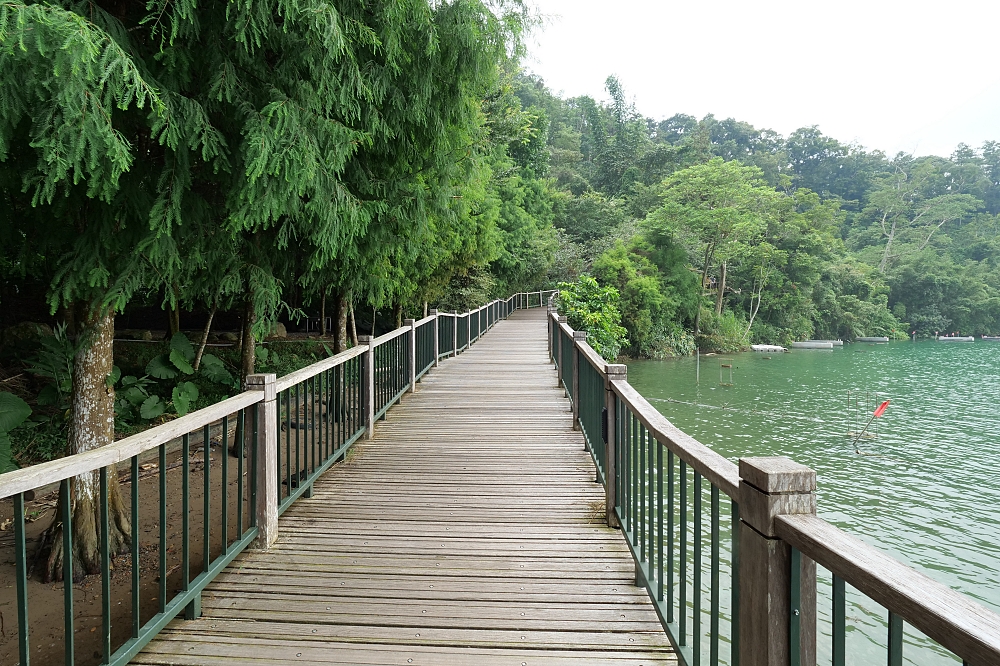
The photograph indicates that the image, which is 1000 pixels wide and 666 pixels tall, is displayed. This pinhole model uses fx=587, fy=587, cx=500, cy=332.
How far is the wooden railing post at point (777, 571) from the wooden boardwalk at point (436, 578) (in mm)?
1202

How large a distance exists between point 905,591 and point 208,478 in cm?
297

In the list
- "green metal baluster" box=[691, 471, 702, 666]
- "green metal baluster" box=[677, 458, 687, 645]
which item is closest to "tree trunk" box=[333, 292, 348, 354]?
"green metal baluster" box=[677, 458, 687, 645]

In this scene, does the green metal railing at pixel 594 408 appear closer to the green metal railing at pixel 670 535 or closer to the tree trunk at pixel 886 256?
the green metal railing at pixel 670 535

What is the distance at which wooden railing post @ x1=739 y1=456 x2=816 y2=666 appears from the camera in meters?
1.42

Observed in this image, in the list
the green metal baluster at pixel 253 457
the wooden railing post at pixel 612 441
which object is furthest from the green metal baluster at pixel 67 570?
the wooden railing post at pixel 612 441

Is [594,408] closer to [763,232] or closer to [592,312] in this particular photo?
[592,312]

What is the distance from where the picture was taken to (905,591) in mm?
1020

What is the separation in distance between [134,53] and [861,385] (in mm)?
29337

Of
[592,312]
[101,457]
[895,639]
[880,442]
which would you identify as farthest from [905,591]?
[592,312]

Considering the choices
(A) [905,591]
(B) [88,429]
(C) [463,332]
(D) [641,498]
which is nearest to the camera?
(A) [905,591]

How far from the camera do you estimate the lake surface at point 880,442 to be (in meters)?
9.26

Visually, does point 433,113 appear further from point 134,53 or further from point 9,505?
point 9,505

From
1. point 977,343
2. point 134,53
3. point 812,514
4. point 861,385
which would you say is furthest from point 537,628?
point 977,343

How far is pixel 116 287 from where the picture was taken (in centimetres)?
370
